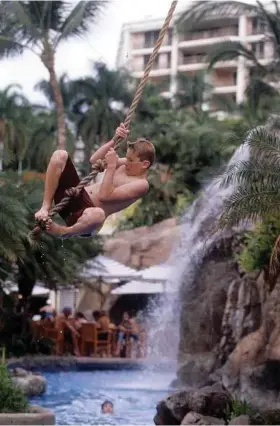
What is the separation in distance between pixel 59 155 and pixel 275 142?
21.0 ft

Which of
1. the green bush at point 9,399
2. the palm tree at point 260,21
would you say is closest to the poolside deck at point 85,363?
the palm tree at point 260,21

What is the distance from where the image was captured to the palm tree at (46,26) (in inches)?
886

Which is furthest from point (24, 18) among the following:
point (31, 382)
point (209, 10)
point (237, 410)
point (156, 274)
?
point (237, 410)

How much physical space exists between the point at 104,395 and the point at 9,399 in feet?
20.9

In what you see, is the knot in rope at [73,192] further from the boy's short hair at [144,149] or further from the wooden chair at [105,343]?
the wooden chair at [105,343]

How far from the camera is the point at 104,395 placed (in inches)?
687

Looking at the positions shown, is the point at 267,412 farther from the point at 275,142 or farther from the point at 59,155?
the point at 59,155

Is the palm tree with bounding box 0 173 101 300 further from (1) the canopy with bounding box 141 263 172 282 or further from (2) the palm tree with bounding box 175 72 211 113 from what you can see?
(2) the palm tree with bounding box 175 72 211 113

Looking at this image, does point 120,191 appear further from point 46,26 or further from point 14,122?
point 14,122

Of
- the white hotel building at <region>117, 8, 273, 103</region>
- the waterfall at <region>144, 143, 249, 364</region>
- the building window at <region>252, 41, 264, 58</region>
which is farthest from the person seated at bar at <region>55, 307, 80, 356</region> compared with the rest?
the white hotel building at <region>117, 8, 273, 103</region>

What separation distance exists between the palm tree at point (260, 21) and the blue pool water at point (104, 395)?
736 centimetres

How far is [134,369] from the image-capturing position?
69.5ft

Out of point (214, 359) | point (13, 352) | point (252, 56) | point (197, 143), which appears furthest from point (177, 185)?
point (214, 359)

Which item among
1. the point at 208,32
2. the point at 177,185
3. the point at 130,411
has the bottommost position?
the point at 130,411
